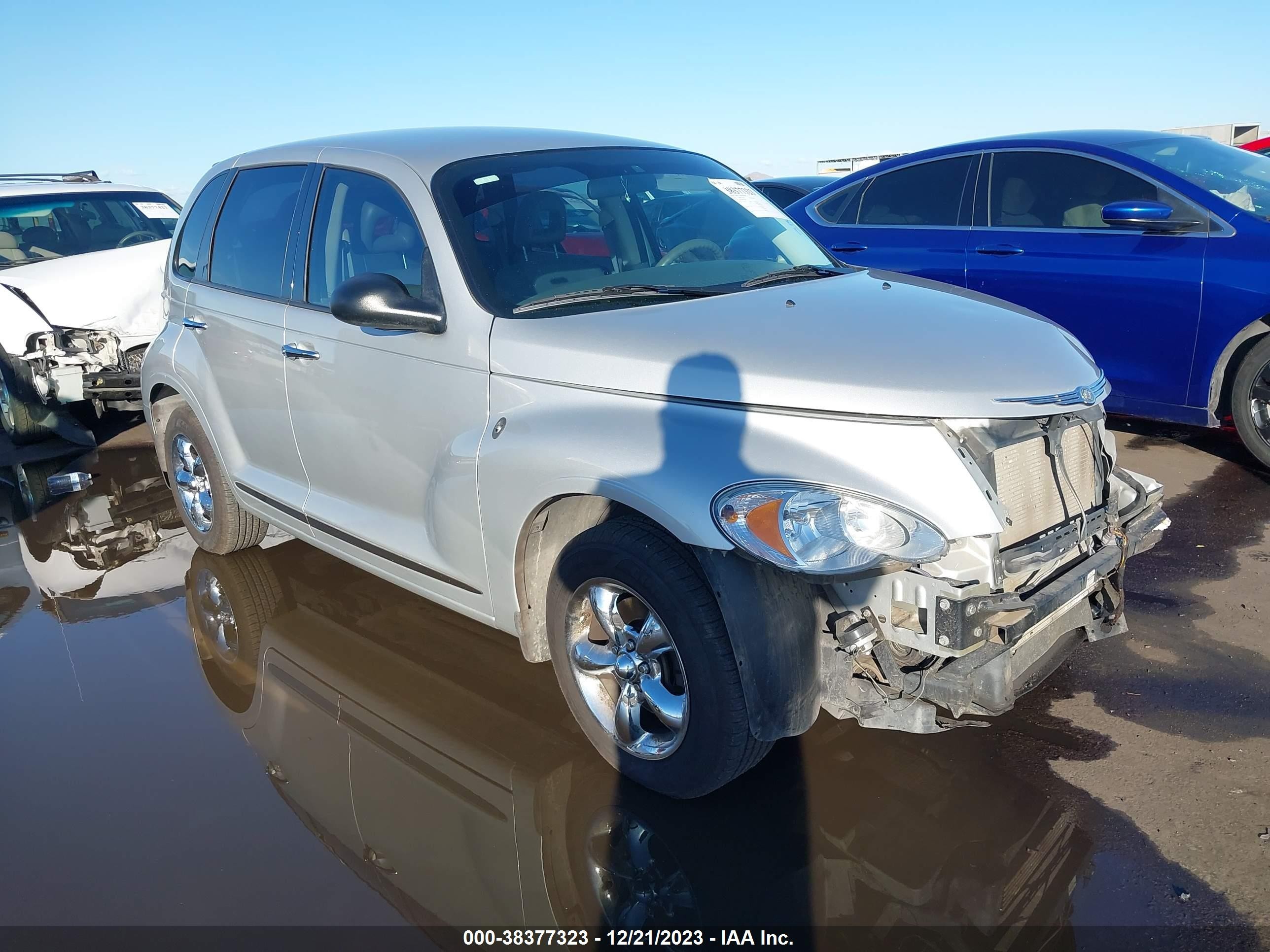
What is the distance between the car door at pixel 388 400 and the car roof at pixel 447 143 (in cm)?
7

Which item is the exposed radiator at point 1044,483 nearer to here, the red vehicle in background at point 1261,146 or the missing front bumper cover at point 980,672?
the missing front bumper cover at point 980,672

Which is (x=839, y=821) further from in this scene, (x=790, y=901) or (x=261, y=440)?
(x=261, y=440)

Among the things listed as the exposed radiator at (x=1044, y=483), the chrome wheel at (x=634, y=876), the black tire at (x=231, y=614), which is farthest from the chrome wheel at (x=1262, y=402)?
the black tire at (x=231, y=614)

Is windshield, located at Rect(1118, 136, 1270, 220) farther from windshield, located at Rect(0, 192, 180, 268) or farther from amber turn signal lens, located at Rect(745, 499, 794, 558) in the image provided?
windshield, located at Rect(0, 192, 180, 268)

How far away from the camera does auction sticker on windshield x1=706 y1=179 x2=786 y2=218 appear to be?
398 cm

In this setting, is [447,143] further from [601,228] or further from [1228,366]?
[1228,366]

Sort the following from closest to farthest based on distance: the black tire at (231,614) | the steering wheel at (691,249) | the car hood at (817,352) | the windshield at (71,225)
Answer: the car hood at (817,352) → the steering wheel at (691,249) → the black tire at (231,614) → the windshield at (71,225)

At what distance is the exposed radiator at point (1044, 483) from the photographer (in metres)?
2.58

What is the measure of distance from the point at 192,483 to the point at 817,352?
3.74 m

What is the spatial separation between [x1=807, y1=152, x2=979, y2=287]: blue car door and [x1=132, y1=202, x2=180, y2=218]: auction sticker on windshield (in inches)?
238

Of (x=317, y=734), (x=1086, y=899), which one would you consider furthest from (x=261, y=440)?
(x=1086, y=899)

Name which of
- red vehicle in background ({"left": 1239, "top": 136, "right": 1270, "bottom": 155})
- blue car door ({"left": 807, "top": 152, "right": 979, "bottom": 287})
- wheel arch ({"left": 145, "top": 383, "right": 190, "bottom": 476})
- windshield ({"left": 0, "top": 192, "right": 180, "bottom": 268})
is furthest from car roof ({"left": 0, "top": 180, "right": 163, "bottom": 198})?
red vehicle in background ({"left": 1239, "top": 136, "right": 1270, "bottom": 155})

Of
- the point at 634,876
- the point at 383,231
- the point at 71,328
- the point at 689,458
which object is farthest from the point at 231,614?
the point at 71,328

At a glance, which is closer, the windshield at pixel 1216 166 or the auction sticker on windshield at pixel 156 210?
the windshield at pixel 1216 166
